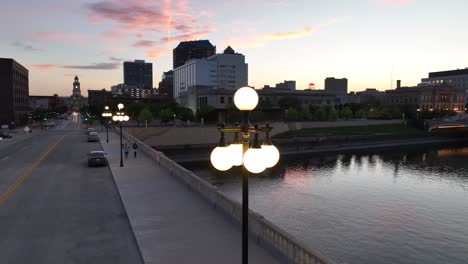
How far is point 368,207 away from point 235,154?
105ft

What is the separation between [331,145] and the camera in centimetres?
8806

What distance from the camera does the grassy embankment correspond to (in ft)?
314

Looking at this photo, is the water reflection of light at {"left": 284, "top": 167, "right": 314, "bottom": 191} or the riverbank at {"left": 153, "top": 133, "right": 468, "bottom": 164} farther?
the riverbank at {"left": 153, "top": 133, "right": 468, "bottom": 164}

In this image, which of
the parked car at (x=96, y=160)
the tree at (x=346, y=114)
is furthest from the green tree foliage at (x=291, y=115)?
the parked car at (x=96, y=160)

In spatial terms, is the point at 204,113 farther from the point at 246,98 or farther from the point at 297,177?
the point at 246,98

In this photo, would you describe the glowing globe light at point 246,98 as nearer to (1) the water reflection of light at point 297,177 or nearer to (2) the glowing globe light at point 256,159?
(2) the glowing globe light at point 256,159

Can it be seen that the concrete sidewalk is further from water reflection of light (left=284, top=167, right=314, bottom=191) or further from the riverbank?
the riverbank

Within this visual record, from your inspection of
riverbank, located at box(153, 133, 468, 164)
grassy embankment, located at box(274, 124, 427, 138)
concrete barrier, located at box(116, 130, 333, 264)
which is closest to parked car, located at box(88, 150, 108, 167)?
concrete barrier, located at box(116, 130, 333, 264)

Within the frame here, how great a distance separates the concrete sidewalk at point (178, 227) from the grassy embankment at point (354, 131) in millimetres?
75270

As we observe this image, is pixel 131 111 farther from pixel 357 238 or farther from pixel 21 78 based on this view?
pixel 357 238

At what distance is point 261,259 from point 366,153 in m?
79.0

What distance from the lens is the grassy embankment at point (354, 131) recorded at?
95.8 meters

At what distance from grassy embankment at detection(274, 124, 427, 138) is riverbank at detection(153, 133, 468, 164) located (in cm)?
411

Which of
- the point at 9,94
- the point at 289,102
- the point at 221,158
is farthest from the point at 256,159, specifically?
the point at 289,102
